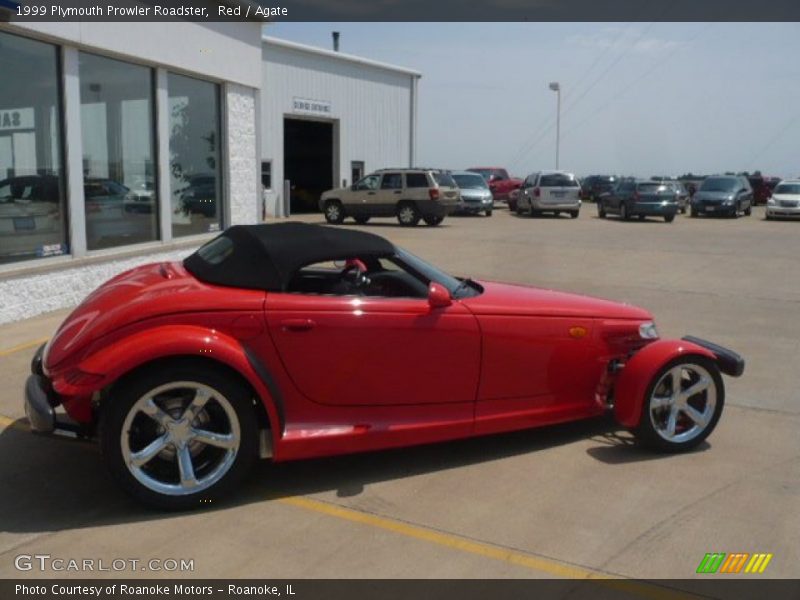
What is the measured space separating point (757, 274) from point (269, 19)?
30.1 feet

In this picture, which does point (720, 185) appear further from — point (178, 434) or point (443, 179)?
point (178, 434)

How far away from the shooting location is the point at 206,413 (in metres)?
4.06

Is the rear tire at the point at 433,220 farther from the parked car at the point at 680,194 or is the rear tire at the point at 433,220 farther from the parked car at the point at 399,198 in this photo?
the parked car at the point at 680,194

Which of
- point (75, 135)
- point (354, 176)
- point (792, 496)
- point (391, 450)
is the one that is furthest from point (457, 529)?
point (354, 176)

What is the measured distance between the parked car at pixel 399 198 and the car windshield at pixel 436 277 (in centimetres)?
1986

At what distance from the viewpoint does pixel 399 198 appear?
25125mm

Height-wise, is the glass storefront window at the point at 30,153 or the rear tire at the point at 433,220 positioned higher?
the glass storefront window at the point at 30,153

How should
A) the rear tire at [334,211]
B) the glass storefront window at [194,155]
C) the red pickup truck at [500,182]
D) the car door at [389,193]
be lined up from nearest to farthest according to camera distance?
the glass storefront window at [194,155], the car door at [389,193], the rear tire at [334,211], the red pickup truck at [500,182]

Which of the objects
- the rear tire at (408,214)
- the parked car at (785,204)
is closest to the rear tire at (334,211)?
the rear tire at (408,214)

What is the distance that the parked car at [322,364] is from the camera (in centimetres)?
396

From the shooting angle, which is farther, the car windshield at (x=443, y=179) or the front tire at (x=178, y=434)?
the car windshield at (x=443, y=179)
